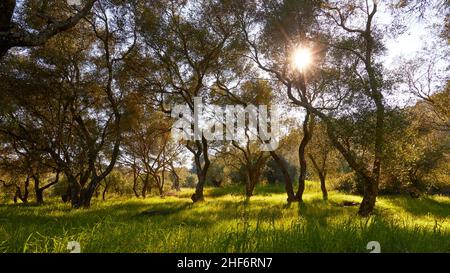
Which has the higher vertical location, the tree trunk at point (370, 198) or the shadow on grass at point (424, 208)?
the tree trunk at point (370, 198)

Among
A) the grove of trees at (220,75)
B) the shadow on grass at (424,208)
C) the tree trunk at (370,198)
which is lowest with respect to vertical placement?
the shadow on grass at (424,208)

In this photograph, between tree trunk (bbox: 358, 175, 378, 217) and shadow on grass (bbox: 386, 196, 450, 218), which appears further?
shadow on grass (bbox: 386, 196, 450, 218)

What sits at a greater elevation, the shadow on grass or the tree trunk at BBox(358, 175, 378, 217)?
the tree trunk at BBox(358, 175, 378, 217)

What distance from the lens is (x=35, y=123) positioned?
1239 inches

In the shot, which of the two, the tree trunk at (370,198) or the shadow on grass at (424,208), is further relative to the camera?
the shadow on grass at (424,208)

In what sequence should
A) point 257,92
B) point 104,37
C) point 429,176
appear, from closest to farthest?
point 104,37, point 257,92, point 429,176

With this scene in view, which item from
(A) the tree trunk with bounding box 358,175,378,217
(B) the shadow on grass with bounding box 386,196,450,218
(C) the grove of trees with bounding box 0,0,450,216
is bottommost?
(B) the shadow on grass with bounding box 386,196,450,218

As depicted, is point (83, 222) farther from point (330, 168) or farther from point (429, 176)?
point (429, 176)

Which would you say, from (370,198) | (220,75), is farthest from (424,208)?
(220,75)

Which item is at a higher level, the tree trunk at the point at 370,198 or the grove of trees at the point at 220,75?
the grove of trees at the point at 220,75

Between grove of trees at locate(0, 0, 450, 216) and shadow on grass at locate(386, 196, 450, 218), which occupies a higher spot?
grove of trees at locate(0, 0, 450, 216)

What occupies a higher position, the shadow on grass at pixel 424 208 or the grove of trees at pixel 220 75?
the grove of trees at pixel 220 75
